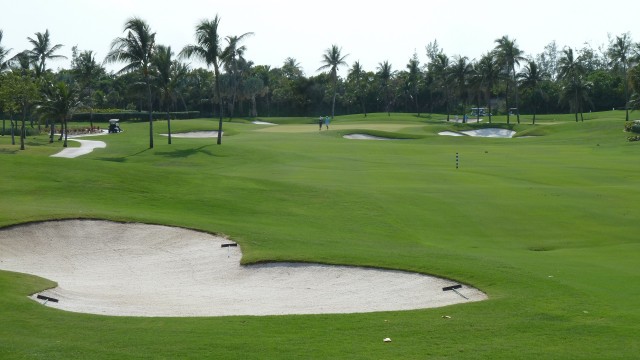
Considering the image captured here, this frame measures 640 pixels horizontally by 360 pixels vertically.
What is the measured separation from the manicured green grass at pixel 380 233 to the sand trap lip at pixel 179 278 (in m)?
0.85

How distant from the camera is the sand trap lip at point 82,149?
64.9m

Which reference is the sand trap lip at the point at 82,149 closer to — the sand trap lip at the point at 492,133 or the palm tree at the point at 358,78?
the sand trap lip at the point at 492,133

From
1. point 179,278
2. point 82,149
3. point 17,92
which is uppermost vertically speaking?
point 17,92

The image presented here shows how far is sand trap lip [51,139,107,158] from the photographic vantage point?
64.9 m

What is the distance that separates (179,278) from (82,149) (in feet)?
171

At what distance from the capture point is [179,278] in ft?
73.9

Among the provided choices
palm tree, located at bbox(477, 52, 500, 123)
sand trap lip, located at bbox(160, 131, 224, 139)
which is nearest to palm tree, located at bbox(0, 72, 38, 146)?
sand trap lip, located at bbox(160, 131, 224, 139)

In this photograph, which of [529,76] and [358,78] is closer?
[529,76]

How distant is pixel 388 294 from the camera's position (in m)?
19.6

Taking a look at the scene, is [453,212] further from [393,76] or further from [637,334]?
[393,76]

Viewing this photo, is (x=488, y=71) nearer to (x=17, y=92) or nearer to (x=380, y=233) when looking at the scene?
(x=17, y=92)

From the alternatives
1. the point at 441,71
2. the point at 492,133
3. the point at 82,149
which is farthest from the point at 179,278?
the point at 441,71

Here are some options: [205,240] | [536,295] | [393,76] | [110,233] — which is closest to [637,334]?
[536,295]

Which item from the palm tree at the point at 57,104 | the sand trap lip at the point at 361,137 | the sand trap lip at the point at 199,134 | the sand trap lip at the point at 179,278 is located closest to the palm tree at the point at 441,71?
the sand trap lip at the point at 361,137
